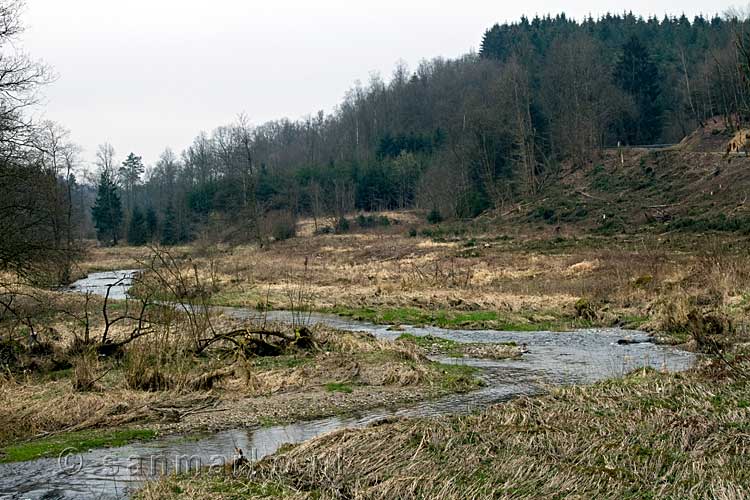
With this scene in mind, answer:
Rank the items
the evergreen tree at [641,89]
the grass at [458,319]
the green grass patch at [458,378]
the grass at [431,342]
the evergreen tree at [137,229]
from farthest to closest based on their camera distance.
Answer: the evergreen tree at [137,229]
the evergreen tree at [641,89]
the grass at [458,319]
the grass at [431,342]
the green grass patch at [458,378]

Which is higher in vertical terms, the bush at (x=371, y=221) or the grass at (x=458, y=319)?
the bush at (x=371, y=221)

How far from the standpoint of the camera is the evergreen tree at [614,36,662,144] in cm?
8240

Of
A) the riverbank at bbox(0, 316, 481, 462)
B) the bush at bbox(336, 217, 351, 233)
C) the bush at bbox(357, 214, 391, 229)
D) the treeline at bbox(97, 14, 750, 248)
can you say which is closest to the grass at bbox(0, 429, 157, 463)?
the riverbank at bbox(0, 316, 481, 462)

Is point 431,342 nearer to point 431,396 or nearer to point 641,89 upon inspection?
point 431,396

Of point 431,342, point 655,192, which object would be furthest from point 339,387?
point 655,192

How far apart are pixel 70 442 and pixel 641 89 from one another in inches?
3300

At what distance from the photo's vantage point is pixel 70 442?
398 inches

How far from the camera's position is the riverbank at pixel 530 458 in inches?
288

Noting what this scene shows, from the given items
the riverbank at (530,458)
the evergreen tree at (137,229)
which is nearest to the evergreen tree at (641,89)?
the evergreen tree at (137,229)

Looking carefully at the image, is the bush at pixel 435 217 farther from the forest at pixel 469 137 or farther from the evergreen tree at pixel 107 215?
the evergreen tree at pixel 107 215

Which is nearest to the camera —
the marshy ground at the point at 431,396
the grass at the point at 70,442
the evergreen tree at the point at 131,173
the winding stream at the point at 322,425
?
the marshy ground at the point at 431,396

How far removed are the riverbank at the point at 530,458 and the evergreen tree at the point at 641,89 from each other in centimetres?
7726

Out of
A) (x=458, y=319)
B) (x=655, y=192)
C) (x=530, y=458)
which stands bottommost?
(x=458, y=319)

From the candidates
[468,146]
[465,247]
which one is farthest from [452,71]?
[465,247]
